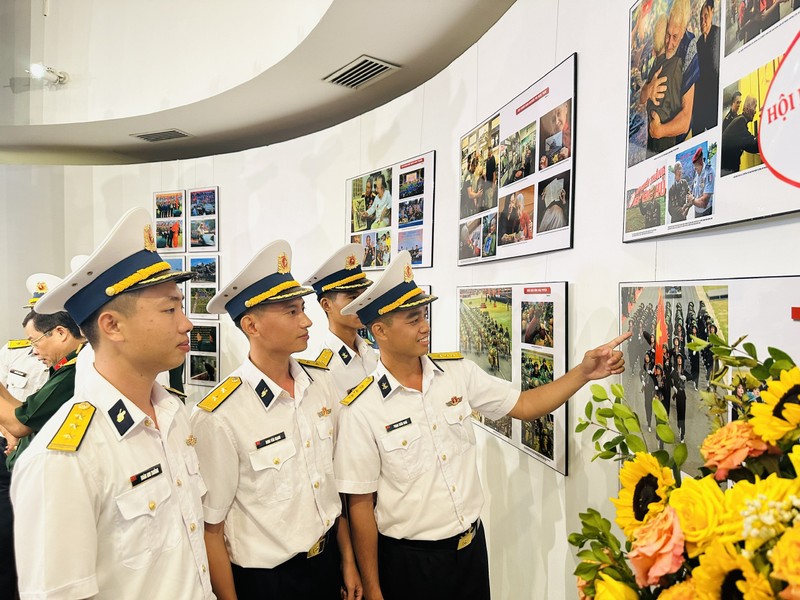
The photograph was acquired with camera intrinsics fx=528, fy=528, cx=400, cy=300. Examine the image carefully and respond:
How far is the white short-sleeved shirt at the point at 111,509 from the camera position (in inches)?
45.0

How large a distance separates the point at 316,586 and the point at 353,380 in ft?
4.26

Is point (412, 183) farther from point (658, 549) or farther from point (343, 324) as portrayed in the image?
point (658, 549)

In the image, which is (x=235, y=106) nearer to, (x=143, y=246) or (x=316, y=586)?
(x=143, y=246)

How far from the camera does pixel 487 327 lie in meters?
2.77

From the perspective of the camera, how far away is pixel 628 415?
0.88 metres

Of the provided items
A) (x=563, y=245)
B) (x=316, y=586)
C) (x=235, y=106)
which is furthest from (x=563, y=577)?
(x=235, y=106)

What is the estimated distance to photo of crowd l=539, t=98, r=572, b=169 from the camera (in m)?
2.07

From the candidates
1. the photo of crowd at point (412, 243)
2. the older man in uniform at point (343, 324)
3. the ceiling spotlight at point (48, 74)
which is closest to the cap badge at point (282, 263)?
the older man in uniform at point (343, 324)

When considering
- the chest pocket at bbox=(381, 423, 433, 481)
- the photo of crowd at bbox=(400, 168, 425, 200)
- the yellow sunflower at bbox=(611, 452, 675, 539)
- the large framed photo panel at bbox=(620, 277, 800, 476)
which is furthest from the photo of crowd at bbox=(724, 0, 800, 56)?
the photo of crowd at bbox=(400, 168, 425, 200)

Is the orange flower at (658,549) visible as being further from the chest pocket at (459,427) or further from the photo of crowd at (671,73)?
the chest pocket at (459,427)

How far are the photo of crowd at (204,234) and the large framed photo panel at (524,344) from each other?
333cm

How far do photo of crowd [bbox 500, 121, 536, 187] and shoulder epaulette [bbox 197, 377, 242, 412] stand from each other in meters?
1.53

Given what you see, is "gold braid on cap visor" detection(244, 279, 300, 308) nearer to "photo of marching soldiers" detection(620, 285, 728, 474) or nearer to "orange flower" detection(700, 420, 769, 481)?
"photo of marching soldiers" detection(620, 285, 728, 474)

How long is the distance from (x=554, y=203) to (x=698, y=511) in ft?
5.57
